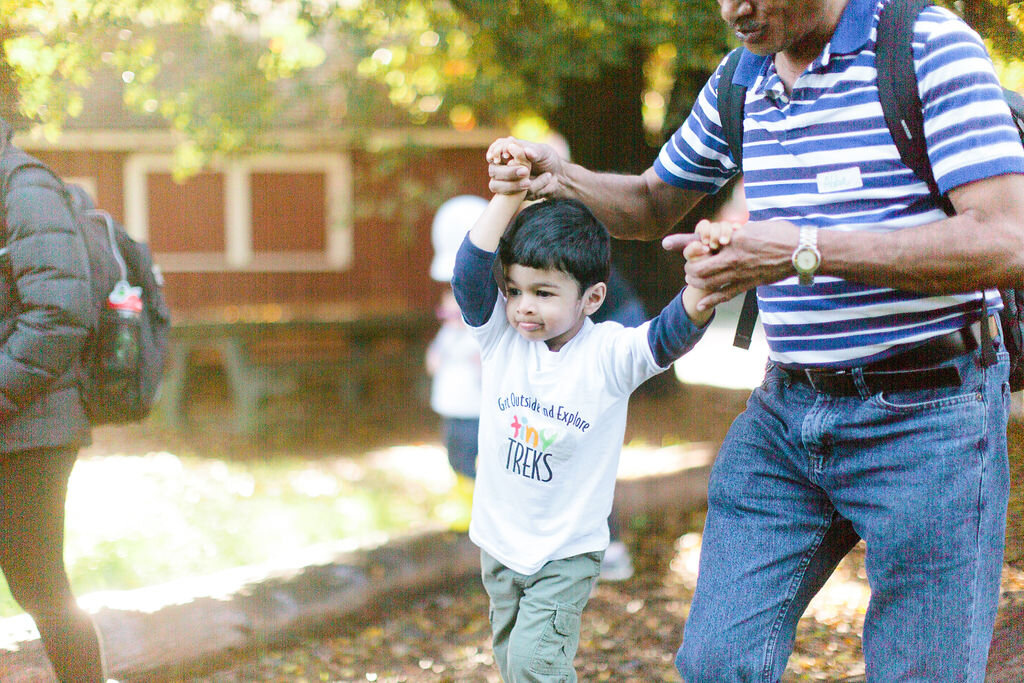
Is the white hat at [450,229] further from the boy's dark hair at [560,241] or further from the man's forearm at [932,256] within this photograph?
the man's forearm at [932,256]

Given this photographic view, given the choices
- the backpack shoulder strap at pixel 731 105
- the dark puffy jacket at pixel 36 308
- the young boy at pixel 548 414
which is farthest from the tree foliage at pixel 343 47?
the young boy at pixel 548 414

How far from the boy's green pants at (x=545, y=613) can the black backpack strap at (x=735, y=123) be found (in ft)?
2.32

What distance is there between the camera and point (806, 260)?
184cm

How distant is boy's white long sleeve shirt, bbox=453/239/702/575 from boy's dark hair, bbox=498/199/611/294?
116 millimetres

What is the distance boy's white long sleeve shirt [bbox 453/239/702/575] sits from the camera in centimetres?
246

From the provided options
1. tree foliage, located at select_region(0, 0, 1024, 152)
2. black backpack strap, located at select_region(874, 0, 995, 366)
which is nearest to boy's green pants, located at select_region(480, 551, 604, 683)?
black backpack strap, located at select_region(874, 0, 995, 366)

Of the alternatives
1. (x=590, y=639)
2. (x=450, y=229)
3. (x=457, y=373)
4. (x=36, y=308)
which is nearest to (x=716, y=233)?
(x=36, y=308)

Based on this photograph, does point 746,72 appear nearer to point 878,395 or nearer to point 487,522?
point 878,395

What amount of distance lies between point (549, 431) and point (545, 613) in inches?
18.1

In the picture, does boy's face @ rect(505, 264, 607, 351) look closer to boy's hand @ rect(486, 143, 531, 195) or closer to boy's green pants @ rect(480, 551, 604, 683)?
boy's hand @ rect(486, 143, 531, 195)

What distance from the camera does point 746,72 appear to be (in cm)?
225

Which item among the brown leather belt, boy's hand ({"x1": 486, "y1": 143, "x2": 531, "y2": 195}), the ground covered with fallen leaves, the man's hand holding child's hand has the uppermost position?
boy's hand ({"x1": 486, "y1": 143, "x2": 531, "y2": 195})

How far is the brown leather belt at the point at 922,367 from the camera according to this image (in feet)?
6.48

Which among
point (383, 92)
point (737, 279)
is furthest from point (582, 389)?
point (383, 92)
